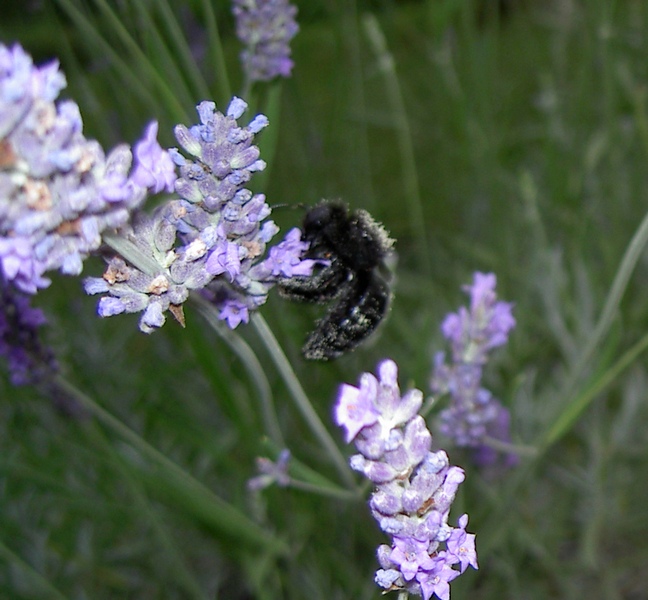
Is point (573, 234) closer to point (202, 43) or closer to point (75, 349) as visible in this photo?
point (202, 43)

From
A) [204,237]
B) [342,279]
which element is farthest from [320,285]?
[204,237]

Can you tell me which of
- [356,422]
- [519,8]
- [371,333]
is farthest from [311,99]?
[356,422]

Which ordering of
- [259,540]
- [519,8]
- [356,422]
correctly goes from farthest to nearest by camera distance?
[519,8]
[259,540]
[356,422]

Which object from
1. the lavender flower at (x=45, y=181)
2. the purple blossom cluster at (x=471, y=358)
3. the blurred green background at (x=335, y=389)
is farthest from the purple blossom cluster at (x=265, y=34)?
the lavender flower at (x=45, y=181)

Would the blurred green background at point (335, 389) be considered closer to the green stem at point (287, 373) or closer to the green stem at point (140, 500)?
the green stem at point (140, 500)

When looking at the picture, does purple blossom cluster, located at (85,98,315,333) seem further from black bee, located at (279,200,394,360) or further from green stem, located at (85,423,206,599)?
green stem, located at (85,423,206,599)

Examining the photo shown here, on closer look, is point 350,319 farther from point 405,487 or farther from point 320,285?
point 405,487

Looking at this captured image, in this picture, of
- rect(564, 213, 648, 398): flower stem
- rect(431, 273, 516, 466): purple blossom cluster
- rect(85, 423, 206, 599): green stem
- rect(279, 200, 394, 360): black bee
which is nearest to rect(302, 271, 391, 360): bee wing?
rect(279, 200, 394, 360): black bee
